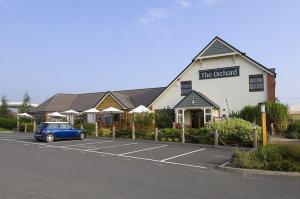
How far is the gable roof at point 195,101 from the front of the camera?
1334 inches

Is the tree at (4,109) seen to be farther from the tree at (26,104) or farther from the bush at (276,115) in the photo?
the bush at (276,115)

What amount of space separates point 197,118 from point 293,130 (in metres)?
9.33

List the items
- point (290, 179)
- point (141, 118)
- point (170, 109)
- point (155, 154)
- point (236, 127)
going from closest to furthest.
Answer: point (290, 179)
point (155, 154)
point (236, 127)
point (141, 118)
point (170, 109)

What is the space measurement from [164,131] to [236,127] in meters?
5.92

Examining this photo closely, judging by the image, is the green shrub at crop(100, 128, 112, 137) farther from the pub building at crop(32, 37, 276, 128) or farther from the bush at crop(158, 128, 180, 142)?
the bush at crop(158, 128, 180, 142)

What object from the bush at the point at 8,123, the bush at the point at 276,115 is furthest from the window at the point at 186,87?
the bush at the point at 8,123

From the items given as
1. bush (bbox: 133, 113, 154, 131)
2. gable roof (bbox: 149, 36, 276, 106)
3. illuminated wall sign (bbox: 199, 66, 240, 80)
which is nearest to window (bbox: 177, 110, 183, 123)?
illuminated wall sign (bbox: 199, 66, 240, 80)

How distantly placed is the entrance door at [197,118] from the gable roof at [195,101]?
60.1 inches

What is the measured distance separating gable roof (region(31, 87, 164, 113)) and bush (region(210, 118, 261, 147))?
1830 cm

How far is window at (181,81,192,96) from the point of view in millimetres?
36312

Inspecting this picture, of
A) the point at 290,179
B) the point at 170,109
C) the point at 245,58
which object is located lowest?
the point at 290,179

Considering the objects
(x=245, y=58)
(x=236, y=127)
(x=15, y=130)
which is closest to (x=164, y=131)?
(x=236, y=127)

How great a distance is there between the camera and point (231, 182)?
1161 cm

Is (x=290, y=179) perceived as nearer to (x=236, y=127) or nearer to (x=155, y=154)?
(x=155, y=154)
